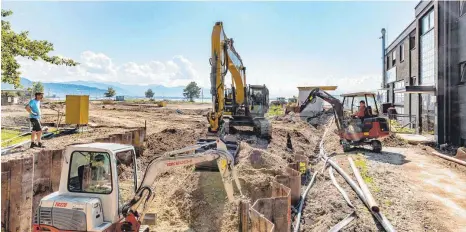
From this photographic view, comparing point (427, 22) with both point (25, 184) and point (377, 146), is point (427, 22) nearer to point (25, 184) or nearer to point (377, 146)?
point (377, 146)

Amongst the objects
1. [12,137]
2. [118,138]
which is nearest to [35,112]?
[118,138]

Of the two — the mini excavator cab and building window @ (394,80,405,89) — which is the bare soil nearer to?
the mini excavator cab

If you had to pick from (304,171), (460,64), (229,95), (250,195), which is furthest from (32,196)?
(460,64)

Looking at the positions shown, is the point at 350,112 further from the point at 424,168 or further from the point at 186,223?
the point at 186,223

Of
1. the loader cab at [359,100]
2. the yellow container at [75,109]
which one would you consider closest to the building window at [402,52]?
the loader cab at [359,100]

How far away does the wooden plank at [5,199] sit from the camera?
6.17 meters

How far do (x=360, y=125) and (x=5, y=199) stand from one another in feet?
38.8

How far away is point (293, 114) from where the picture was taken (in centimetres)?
2994

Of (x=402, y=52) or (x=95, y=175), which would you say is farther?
(x=402, y=52)

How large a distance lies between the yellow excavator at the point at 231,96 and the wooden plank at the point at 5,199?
7007mm

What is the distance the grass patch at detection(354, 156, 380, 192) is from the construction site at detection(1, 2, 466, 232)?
0.10ft

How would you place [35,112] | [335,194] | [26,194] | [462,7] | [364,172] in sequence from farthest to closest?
[462,7]
[364,172]
[35,112]
[335,194]
[26,194]

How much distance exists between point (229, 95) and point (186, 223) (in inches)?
326

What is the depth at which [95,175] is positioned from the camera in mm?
5430
